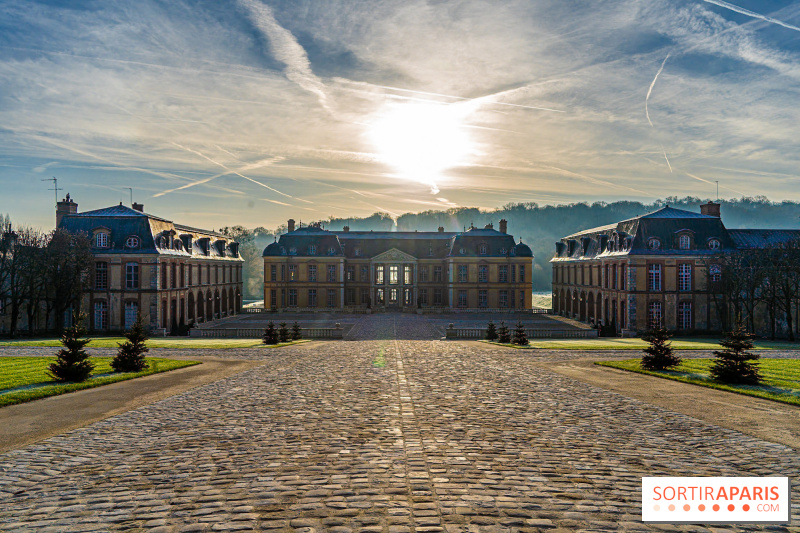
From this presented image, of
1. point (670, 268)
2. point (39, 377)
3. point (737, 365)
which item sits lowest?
point (39, 377)

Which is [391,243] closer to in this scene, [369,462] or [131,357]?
[131,357]

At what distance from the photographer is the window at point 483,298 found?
7612 centimetres

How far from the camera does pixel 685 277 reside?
51.0 meters

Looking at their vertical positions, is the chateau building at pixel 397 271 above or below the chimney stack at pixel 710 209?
below

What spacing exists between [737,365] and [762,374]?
3595 mm

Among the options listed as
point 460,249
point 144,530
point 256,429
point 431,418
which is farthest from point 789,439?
point 460,249

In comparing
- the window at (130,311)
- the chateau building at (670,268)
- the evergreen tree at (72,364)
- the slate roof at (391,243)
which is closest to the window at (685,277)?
the chateau building at (670,268)

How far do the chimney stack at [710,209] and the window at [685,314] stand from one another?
11.5m

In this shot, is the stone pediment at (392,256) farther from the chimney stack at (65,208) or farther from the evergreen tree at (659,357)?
the evergreen tree at (659,357)

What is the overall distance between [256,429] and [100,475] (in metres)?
3.75

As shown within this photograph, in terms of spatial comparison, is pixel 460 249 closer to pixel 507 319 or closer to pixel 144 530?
pixel 507 319

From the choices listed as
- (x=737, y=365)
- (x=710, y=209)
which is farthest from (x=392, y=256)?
(x=737, y=365)

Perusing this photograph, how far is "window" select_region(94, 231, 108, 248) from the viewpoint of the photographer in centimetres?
5112

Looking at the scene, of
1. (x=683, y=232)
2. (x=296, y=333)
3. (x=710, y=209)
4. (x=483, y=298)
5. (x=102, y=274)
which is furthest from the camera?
(x=483, y=298)
